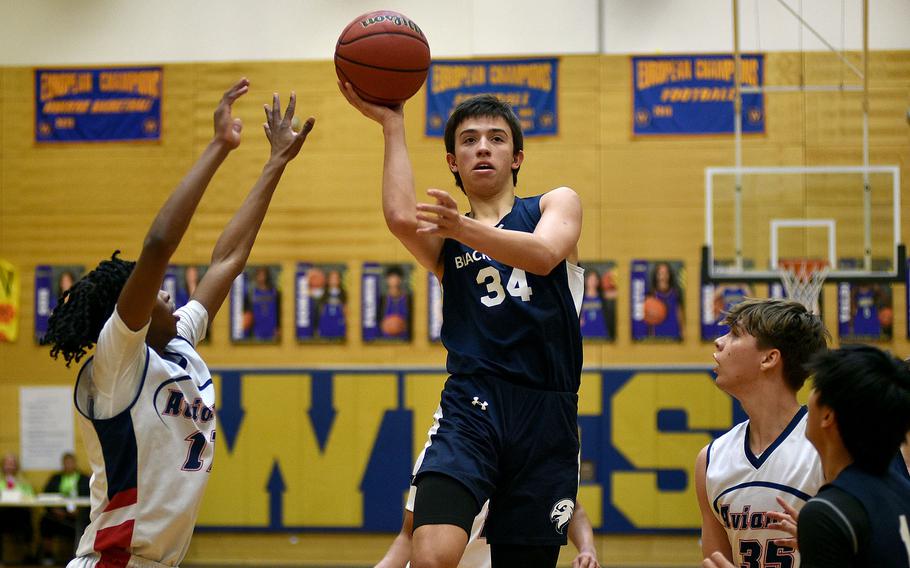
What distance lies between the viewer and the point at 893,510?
2.43 m

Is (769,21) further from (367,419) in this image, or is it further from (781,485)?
(781,485)

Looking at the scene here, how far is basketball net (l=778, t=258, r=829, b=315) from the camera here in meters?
8.89

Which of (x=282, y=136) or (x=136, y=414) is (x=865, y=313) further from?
(x=136, y=414)

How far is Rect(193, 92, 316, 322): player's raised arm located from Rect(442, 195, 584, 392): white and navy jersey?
0.93 m

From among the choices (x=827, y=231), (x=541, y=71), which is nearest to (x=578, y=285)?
(x=827, y=231)

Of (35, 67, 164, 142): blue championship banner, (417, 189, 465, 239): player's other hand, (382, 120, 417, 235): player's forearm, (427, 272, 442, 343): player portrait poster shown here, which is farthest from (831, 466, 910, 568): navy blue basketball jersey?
(35, 67, 164, 142): blue championship banner

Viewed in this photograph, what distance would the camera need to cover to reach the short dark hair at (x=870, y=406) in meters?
2.52

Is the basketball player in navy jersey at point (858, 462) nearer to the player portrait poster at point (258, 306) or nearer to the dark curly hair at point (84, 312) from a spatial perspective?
the dark curly hair at point (84, 312)

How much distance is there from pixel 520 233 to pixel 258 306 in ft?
26.1

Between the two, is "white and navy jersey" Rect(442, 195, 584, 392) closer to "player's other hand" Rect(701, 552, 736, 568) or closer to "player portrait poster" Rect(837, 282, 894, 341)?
"player's other hand" Rect(701, 552, 736, 568)

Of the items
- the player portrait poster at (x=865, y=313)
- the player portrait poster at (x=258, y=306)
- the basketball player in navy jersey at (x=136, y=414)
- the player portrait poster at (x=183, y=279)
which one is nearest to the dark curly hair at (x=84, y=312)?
the basketball player in navy jersey at (x=136, y=414)

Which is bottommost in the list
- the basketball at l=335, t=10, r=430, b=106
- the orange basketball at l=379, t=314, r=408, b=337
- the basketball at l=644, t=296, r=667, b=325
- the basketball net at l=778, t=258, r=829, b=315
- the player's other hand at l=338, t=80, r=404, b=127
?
Answer: the orange basketball at l=379, t=314, r=408, b=337

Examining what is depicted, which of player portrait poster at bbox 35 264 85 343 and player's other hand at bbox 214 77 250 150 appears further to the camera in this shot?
player portrait poster at bbox 35 264 85 343

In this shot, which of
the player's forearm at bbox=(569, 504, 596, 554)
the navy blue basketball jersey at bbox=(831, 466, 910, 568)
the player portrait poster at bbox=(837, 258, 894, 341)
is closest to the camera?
the navy blue basketball jersey at bbox=(831, 466, 910, 568)
